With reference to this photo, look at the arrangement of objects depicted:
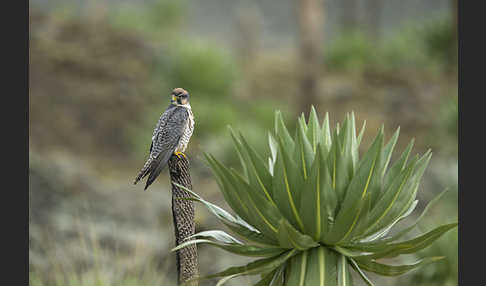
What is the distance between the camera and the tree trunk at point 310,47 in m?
10.8

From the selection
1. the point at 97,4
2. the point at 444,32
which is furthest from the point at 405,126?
the point at 97,4

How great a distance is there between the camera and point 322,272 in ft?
5.56

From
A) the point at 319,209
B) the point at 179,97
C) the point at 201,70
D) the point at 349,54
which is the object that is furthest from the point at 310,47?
the point at 319,209

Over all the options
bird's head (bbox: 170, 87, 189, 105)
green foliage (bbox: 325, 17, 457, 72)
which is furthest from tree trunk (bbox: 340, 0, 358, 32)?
bird's head (bbox: 170, 87, 189, 105)

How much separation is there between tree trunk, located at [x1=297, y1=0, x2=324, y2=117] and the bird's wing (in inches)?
361

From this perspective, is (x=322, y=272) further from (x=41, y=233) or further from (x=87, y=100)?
(x=87, y=100)

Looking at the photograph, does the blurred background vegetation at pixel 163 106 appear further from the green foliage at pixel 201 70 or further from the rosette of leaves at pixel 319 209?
the rosette of leaves at pixel 319 209

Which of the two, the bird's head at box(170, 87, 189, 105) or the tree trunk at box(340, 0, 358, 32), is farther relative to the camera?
the tree trunk at box(340, 0, 358, 32)

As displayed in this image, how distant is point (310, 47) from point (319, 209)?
31.7ft

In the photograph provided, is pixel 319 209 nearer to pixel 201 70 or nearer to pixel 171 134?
pixel 171 134

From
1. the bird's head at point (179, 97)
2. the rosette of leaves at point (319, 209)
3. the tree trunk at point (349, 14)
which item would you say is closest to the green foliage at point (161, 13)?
the tree trunk at point (349, 14)

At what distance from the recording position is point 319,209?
1.65 metres

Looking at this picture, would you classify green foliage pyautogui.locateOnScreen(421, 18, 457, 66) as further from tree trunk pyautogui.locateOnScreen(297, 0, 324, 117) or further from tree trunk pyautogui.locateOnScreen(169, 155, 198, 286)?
tree trunk pyautogui.locateOnScreen(169, 155, 198, 286)

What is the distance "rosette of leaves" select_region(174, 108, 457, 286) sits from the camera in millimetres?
1653
